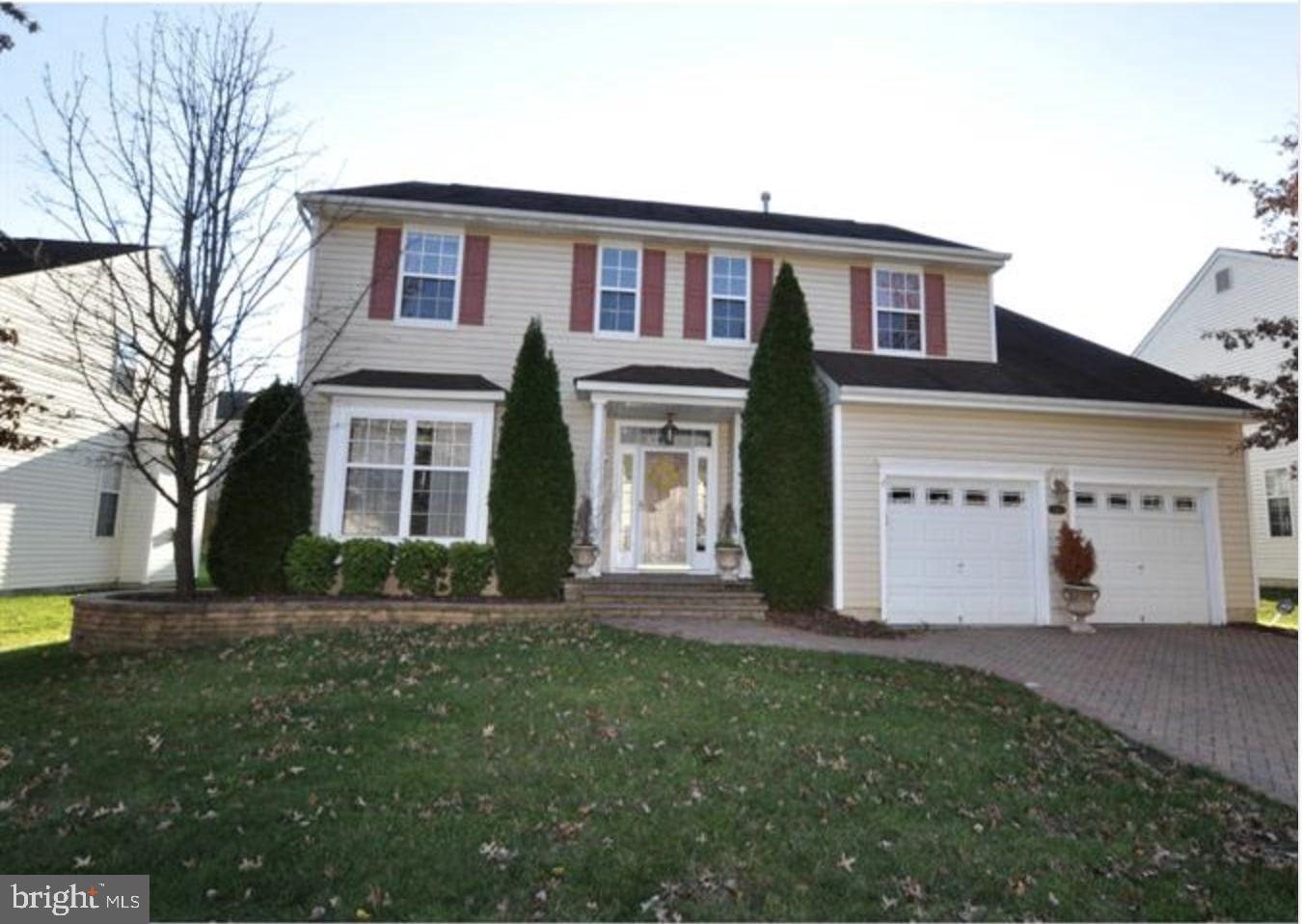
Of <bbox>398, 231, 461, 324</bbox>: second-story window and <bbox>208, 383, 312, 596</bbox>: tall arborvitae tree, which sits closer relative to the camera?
<bbox>208, 383, 312, 596</bbox>: tall arborvitae tree

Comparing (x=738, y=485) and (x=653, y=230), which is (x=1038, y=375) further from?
(x=653, y=230)

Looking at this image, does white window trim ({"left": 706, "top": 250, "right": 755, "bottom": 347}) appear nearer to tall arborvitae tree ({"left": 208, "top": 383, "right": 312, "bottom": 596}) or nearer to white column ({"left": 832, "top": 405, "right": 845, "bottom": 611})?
white column ({"left": 832, "top": 405, "right": 845, "bottom": 611})

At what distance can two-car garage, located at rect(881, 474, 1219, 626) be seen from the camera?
10945 millimetres

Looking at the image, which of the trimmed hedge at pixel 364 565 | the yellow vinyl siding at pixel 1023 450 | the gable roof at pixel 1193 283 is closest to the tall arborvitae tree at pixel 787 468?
the yellow vinyl siding at pixel 1023 450

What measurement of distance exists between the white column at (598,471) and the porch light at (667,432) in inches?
42.4

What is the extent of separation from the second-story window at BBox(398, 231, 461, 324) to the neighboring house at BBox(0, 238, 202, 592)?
209 inches

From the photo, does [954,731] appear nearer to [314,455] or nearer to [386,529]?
[386,529]

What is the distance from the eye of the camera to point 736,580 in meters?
11.2

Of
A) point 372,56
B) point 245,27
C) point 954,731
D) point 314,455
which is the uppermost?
point 245,27

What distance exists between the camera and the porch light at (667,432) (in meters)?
12.0

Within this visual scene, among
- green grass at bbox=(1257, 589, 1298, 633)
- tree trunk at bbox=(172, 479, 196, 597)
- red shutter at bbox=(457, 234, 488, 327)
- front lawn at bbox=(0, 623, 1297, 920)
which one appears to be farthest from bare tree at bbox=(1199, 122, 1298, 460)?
tree trunk at bbox=(172, 479, 196, 597)

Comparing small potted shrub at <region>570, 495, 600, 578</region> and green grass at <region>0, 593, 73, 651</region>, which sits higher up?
small potted shrub at <region>570, 495, 600, 578</region>

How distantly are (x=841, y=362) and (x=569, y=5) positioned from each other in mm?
7106

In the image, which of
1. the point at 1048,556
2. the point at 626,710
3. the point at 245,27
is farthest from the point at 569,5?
the point at 1048,556
